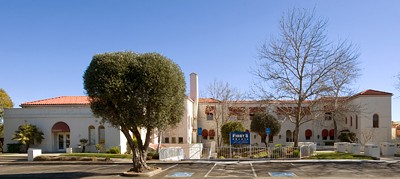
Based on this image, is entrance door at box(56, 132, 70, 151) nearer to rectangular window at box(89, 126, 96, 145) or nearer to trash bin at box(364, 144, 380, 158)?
rectangular window at box(89, 126, 96, 145)

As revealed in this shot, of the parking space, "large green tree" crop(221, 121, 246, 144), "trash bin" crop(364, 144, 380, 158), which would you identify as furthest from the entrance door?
"trash bin" crop(364, 144, 380, 158)

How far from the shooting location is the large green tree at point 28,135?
34.2 metres

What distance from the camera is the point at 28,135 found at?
34656 millimetres

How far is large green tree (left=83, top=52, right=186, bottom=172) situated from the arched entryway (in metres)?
20.1

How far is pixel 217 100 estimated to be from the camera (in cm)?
5225

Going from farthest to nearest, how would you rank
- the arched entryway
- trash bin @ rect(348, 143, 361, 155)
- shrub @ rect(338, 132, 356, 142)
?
shrub @ rect(338, 132, 356, 142), the arched entryway, trash bin @ rect(348, 143, 361, 155)

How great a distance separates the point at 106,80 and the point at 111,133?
63.7 ft

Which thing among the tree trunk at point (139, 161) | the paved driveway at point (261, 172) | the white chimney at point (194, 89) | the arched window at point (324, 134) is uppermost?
the white chimney at point (194, 89)

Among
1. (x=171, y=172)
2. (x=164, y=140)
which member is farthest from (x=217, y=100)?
(x=171, y=172)

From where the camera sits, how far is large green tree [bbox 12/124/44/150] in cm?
3425

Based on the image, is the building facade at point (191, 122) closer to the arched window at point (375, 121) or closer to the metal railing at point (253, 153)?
the arched window at point (375, 121)

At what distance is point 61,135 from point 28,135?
310 cm

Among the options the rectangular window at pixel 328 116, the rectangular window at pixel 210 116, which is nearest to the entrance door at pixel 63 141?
the rectangular window at pixel 210 116

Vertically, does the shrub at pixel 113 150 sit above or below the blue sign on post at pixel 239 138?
below
